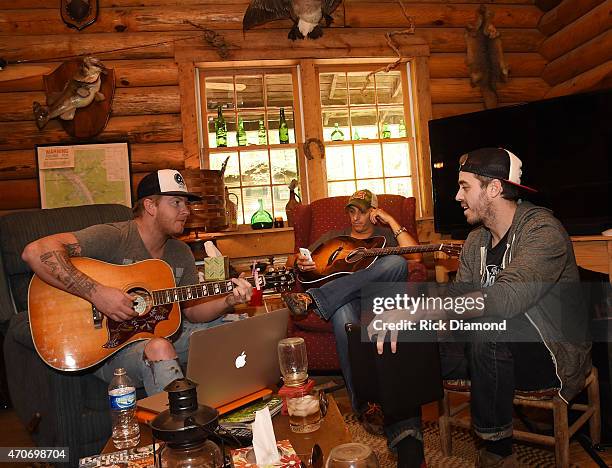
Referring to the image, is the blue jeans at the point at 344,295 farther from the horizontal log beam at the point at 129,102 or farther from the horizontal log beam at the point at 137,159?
the horizontal log beam at the point at 129,102

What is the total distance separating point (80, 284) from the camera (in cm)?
231

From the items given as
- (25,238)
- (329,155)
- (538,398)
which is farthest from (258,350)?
(329,155)

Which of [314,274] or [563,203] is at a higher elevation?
[563,203]

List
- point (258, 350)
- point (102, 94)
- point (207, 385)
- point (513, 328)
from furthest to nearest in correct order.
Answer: point (102, 94)
point (513, 328)
point (258, 350)
point (207, 385)

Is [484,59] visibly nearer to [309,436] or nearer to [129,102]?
[129,102]

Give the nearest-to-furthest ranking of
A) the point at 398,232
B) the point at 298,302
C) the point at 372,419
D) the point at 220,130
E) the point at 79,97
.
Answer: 1. the point at 372,419
2. the point at 298,302
3. the point at 398,232
4. the point at 79,97
5. the point at 220,130

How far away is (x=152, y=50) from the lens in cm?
447

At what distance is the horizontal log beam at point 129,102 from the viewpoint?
4.30m

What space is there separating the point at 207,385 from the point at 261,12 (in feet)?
11.3

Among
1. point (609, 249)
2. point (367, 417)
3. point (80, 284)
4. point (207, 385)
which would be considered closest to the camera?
point (207, 385)

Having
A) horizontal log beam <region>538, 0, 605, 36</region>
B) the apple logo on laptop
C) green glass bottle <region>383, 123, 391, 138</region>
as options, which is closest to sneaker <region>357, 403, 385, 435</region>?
the apple logo on laptop

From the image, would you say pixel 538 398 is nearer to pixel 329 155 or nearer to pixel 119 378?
pixel 119 378

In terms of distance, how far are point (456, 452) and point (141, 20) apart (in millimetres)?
3872

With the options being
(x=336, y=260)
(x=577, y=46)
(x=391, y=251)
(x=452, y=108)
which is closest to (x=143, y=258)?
(x=336, y=260)
